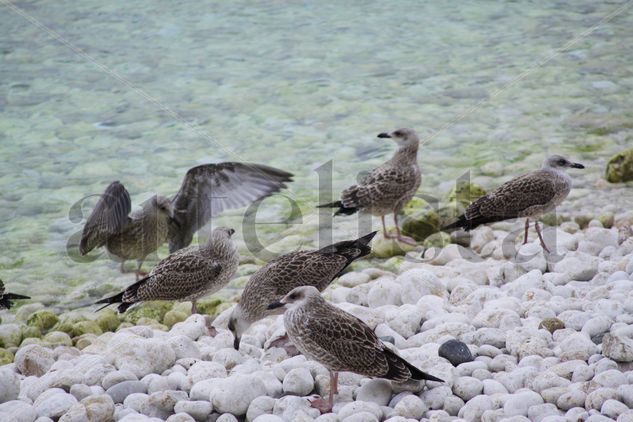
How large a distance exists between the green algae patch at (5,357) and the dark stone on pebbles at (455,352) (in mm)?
2383

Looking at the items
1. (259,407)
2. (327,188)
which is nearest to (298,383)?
(259,407)

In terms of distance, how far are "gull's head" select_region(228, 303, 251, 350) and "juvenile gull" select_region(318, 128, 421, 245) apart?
1.73 m

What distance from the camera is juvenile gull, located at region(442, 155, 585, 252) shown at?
582 cm

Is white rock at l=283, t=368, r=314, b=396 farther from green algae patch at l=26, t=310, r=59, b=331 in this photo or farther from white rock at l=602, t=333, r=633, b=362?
green algae patch at l=26, t=310, r=59, b=331

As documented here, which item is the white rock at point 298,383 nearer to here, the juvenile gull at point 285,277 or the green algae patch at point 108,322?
the juvenile gull at point 285,277

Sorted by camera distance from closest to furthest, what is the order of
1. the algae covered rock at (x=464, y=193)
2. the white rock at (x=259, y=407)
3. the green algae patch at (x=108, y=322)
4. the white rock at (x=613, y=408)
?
the white rock at (x=613, y=408) < the white rock at (x=259, y=407) < the green algae patch at (x=108, y=322) < the algae covered rock at (x=464, y=193)

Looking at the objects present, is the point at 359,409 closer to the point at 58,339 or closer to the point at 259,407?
the point at 259,407

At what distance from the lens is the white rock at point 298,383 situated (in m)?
4.29

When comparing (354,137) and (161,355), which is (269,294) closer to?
(161,355)

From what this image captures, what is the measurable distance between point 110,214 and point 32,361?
50.4 inches

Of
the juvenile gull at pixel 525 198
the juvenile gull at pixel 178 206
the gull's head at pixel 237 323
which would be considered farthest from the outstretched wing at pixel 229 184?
the juvenile gull at pixel 525 198

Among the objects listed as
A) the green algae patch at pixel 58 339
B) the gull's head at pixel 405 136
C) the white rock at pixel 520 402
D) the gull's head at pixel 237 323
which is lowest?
the green algae patch at pixel 58 339

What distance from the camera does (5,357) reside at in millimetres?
5062

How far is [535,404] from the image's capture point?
389cm
